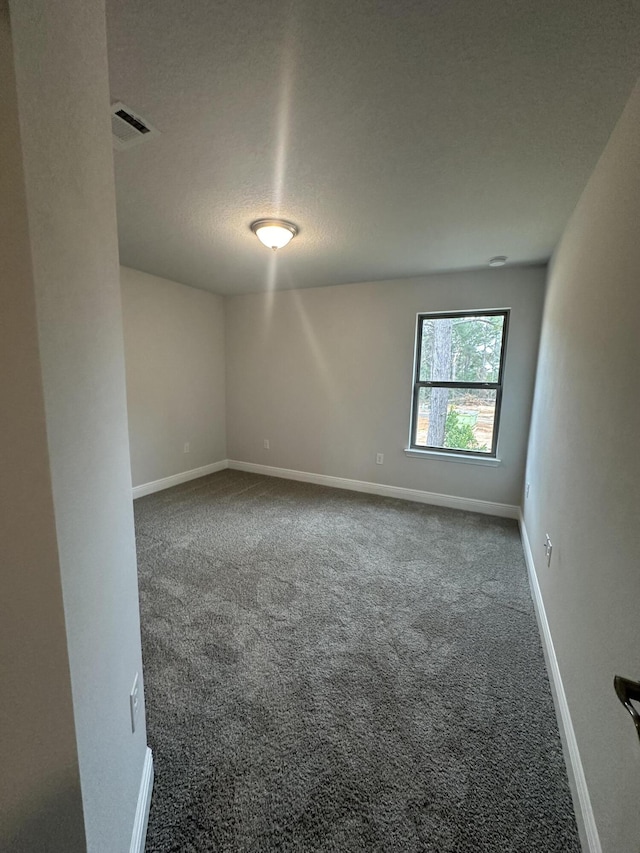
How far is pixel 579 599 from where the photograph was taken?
137 centimetres

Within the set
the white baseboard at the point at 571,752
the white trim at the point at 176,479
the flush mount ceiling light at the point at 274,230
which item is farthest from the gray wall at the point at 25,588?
the white trim at the point at 176,479

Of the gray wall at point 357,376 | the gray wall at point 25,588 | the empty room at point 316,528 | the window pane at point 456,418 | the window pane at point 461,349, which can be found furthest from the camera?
the window pane at point 456,418

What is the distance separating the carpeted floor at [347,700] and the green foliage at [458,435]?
1.16 metres

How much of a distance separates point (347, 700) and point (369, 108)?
96.9 inches

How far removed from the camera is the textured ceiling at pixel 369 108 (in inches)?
40.9

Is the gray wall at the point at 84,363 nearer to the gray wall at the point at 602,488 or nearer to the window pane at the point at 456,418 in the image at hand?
the gray wall at the point at 602,488

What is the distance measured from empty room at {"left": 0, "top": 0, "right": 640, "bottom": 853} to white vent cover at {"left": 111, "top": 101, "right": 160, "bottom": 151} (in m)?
0.01

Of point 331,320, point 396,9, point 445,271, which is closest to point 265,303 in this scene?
point 331,320

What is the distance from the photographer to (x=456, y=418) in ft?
12.3

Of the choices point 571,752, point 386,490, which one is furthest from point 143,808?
point 386,490

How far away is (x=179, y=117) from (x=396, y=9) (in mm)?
905

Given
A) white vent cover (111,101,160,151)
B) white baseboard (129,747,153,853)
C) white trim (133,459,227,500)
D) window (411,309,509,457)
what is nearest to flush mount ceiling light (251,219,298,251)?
white vent cover (111,101,160,151)

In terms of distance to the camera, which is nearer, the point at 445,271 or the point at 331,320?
the point at 445,271

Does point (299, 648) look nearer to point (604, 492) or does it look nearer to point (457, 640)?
point (457, 640)
